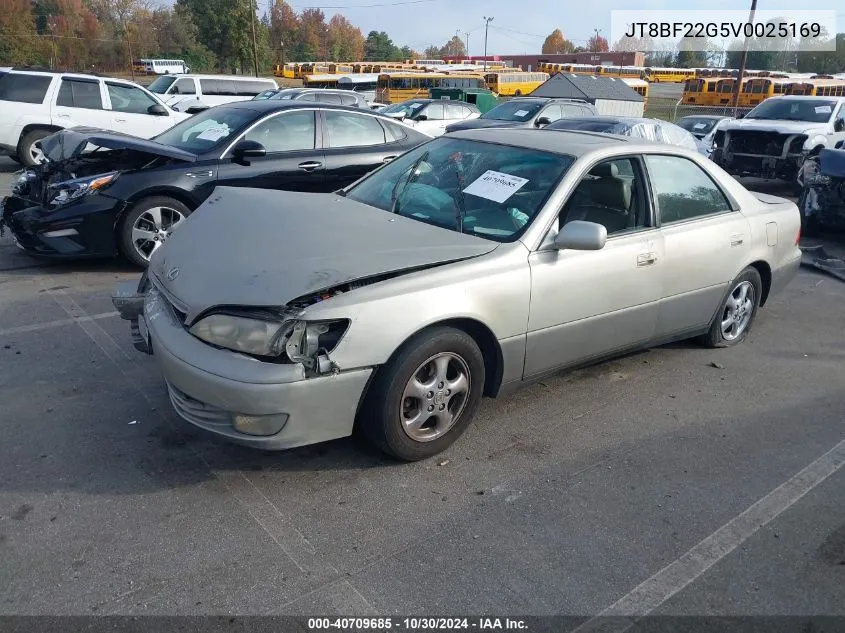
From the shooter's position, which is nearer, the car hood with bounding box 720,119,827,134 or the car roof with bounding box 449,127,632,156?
the car roof with bounding box 449,127,632,156

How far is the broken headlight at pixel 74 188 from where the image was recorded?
20.0 ft

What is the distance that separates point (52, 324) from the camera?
16.7ft

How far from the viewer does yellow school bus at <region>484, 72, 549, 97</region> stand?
129 ft

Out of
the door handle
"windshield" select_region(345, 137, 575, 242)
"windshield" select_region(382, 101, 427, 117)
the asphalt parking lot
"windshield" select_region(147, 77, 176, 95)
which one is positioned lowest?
the asphalt parking lot

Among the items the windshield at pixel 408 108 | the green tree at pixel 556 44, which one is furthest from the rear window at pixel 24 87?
the green tree at pixel 556 44

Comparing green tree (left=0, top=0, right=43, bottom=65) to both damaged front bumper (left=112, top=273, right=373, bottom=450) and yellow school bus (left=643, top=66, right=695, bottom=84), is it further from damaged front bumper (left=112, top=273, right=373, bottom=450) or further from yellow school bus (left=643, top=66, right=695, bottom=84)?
yellow school bus (left=643, top=66, right=695, bottom=84)

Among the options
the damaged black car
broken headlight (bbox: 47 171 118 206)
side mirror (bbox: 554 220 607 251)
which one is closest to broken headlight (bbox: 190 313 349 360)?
side mirror (bbox: 554 220 607 251)

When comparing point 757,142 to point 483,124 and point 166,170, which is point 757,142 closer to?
point 483,124

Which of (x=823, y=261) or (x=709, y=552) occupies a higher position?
(x=823, y=261)

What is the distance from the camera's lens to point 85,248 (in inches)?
244

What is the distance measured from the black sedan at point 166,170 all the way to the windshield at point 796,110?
419 inches

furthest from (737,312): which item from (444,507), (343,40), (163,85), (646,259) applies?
(343,40)

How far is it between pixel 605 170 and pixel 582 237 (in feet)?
2.62

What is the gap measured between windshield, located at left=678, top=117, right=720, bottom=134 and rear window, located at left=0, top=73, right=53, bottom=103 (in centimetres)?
1372
